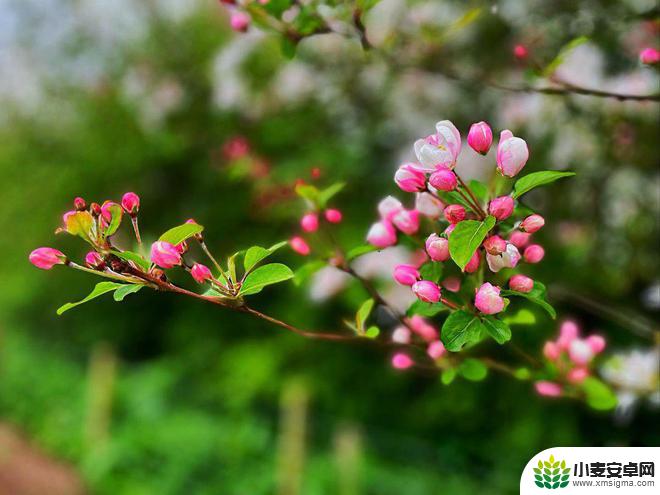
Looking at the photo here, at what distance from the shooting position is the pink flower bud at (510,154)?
609mm

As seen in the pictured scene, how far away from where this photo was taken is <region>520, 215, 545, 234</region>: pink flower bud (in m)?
0.63

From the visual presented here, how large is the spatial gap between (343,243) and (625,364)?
1254mm

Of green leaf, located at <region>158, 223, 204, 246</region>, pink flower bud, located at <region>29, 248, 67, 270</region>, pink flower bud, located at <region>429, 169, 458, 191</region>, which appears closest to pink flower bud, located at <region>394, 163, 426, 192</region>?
pink flower bud, located at <region>429, 169, 458, 191</region>

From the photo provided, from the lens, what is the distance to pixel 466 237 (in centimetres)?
57

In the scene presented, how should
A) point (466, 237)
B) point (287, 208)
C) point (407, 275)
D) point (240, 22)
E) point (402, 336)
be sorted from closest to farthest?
point (466, 237)
point (407, 275)
point (402, 336)
point (240, 22)
point (287, 208)

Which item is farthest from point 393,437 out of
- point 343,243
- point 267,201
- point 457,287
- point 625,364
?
point 457,287

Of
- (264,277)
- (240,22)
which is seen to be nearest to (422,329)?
(264,277)

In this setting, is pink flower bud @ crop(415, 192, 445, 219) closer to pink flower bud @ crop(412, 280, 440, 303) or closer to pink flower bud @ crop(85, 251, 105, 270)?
pink flower bud @ crop(412, 280, 440, 303)

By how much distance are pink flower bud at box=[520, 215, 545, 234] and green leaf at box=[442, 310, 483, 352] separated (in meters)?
0.09

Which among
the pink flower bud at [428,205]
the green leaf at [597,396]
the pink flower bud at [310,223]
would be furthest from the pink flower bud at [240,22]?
the green leaf at [597,396]

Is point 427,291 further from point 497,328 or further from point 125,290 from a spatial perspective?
point 125,290

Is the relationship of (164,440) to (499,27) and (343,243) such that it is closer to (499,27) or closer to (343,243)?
(343,243)

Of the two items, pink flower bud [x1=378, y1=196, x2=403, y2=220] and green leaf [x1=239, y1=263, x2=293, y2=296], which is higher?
pink flower bud [x1=378, y1=196, x2=403, y2=220]

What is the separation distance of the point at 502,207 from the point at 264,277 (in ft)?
0.70
